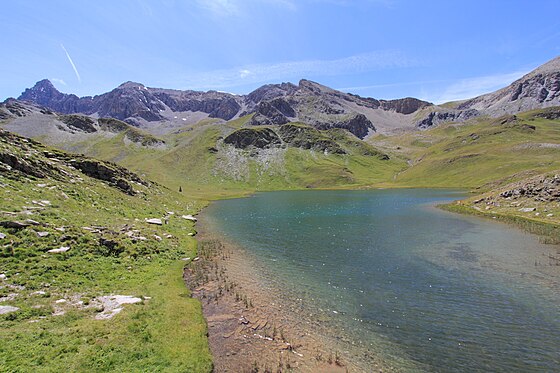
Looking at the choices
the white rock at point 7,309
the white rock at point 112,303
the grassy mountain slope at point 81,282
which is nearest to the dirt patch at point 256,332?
the grassy mountain slope at point 81,282

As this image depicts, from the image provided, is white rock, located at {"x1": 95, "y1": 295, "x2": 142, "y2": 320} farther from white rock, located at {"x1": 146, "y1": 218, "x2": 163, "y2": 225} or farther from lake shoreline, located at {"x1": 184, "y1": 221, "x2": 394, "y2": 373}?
white rock, located at {"x1": 146, "y1": 218, "x2": 163, "y2": 225}

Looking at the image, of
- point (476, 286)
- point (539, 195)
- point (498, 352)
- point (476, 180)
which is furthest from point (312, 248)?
point (476, 180)

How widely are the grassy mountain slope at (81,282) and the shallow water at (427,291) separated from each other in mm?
11028

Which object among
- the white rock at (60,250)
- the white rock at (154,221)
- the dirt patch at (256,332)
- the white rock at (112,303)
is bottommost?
the dirt patch at (256,332)

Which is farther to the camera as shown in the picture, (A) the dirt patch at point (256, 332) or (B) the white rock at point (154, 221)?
(B) the white rock at point (154, 221)

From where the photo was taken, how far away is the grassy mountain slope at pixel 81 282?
16734mm

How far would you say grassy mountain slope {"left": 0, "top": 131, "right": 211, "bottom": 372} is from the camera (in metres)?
16.7

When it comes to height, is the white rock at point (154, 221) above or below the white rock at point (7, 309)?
above

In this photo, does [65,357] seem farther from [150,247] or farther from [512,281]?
[512,281]

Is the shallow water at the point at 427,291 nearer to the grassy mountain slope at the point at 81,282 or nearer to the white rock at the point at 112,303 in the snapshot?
the grassy mountain slope at the point at 81,282

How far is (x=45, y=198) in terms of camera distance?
127 ft

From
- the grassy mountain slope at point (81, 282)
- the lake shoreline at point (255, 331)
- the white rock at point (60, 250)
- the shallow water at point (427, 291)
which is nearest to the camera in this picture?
the grassy mountain slope at point (81, 282)

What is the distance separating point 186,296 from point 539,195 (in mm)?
81950

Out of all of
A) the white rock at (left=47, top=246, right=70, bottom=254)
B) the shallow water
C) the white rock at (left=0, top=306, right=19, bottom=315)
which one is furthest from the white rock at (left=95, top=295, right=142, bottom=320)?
the shallow water
